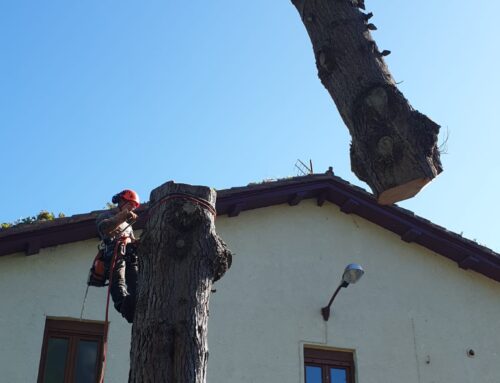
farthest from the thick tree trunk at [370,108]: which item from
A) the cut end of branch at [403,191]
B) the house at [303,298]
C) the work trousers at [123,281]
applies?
the house at [303,298]

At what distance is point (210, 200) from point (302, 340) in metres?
6.19

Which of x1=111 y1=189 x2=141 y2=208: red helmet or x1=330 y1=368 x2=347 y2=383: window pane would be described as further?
x1=330 y1=368 x2=347 y2=383: window pane

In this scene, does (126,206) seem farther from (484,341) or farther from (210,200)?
(484,341)

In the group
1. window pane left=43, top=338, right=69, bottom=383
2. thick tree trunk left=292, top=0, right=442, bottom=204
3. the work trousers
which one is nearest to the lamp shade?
window pane left=43, top=338, right=69, bottom=383

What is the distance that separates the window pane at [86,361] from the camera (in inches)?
351

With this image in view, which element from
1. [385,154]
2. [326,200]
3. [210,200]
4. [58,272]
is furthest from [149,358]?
[326,200]

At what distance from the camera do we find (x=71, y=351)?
9.01m

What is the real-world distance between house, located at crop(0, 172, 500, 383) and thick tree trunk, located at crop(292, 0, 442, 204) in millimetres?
6319

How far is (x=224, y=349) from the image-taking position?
31.5 feet

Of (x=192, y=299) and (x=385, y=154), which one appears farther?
(x=192, y=299)

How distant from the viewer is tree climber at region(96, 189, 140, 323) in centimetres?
600

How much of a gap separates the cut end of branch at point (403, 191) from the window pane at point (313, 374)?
7.04 metres

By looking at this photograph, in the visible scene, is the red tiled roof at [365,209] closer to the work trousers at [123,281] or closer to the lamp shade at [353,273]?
the lamp shade at [353,273]

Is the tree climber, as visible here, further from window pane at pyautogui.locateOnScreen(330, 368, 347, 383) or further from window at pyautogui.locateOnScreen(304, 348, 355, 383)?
window pane at pyautogui.locateOnScreen(330, 368, 347, 383)
